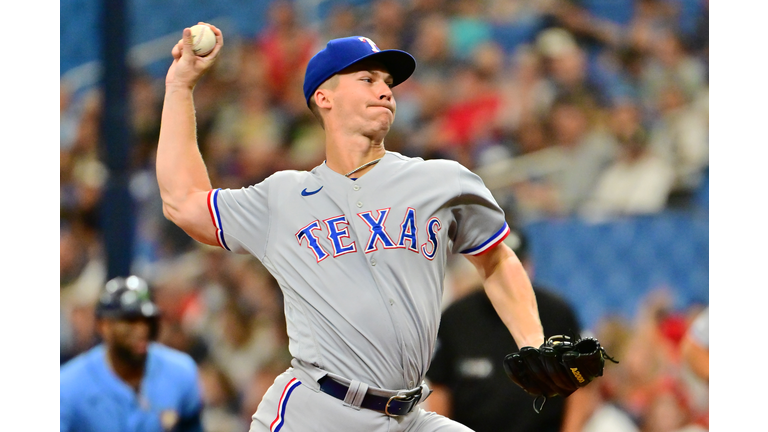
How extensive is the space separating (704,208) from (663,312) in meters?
0.79

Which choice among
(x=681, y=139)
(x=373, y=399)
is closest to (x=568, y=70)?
(x=681, y=139)

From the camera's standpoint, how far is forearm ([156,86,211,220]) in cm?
241

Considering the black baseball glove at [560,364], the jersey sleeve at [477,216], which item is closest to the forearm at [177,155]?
the jersey sleeve at [477,216]

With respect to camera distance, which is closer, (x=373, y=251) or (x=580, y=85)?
(x=373, y=251)

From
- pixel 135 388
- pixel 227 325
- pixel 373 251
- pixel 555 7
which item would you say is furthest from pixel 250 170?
pixel 373 251

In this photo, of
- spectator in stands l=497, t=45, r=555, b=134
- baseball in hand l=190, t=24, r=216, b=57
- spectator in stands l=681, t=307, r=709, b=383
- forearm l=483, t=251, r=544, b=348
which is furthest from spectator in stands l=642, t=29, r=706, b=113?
baseball in hand l=190, t=24, r=216, b=57

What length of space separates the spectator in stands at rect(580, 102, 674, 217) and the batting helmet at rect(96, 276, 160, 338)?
9.70 ft

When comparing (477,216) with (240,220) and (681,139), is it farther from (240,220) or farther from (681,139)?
(681,139)

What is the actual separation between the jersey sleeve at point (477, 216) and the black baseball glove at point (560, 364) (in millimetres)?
352

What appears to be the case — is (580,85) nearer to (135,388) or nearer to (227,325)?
(227,325)

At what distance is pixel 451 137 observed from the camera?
229 inches

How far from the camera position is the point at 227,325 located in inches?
211

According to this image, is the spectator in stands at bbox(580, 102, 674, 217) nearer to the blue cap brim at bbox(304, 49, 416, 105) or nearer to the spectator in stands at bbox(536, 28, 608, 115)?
the spectator in stands at bbox(536, 28, 608, 115)

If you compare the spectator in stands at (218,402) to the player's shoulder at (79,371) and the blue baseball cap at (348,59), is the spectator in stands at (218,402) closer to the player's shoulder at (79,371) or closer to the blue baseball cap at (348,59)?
the player's shoulder at (79,371)
